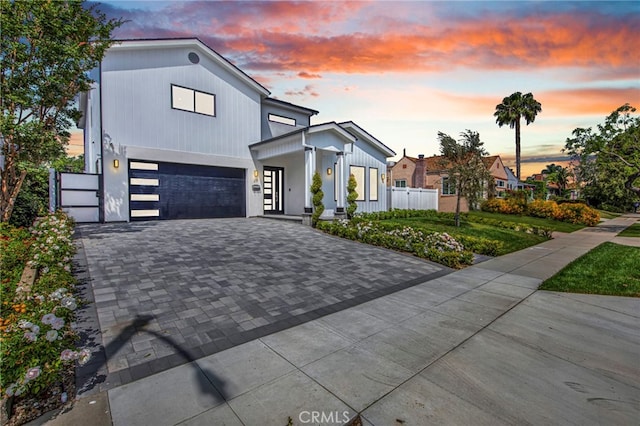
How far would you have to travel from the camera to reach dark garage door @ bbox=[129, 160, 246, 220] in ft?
40.4

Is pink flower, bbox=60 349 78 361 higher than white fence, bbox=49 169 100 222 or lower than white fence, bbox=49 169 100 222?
lower

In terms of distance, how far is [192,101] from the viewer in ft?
44.4

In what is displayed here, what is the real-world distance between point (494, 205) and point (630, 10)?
15.4 m

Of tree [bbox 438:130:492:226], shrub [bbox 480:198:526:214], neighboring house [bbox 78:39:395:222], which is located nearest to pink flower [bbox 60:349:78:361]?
neighboring house [bbox 78:39:395:222]

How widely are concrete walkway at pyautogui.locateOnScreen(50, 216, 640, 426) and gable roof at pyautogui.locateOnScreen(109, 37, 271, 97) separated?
12.3 metres

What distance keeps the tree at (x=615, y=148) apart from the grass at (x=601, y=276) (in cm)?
992

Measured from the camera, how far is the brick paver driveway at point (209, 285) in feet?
10.5

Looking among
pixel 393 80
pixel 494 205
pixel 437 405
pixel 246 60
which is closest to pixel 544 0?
pixel 393 80

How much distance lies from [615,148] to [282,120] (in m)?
18.5

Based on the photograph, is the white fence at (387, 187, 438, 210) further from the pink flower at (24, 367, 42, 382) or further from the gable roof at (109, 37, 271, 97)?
the pink flower at (24, 367, 42, 382)

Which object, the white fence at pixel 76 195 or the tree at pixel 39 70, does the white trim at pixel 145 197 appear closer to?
the white fence at pixel 76 195

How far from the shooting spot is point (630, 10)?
923cm
